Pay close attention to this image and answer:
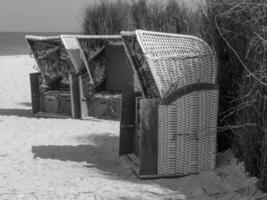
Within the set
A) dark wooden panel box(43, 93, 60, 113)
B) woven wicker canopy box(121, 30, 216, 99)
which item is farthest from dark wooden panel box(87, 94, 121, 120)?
woven wicker canopy box(121, 30, 216, 99)

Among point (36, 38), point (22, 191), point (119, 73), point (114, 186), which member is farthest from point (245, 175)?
point (36, 38)

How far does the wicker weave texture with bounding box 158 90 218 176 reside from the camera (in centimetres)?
476

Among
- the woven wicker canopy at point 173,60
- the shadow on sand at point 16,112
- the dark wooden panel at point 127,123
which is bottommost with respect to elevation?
the shadow on sand at point 16,112

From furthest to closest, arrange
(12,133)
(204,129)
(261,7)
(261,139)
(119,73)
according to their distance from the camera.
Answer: (119,73)
(12,133)
(204,129)
(261,139)
(261,7)

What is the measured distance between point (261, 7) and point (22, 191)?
8.27 feet

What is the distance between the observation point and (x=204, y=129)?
16.1ft

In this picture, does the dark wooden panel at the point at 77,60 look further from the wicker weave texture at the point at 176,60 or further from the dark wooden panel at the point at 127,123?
the wicker weave texture at the point at 176,60

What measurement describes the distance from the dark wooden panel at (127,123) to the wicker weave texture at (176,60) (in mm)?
789

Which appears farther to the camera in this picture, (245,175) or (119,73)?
(119,73)

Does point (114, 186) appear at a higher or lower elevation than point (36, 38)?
lower

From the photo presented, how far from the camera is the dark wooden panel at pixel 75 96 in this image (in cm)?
872

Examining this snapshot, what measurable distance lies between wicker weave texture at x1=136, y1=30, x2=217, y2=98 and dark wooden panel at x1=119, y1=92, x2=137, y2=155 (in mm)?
789

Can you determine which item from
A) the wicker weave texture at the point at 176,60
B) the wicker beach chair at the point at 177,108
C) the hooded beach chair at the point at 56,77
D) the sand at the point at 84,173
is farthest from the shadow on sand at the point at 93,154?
the hooded beach chair at the point at 56,77

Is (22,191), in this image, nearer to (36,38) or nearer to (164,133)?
(164,133)
